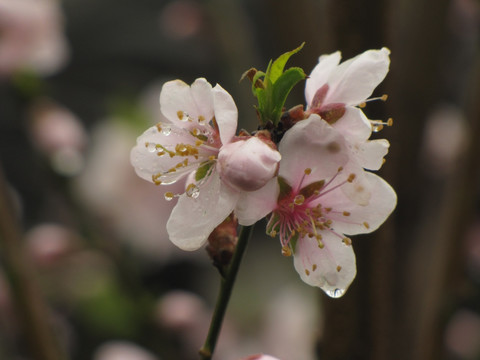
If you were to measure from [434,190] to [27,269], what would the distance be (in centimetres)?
86

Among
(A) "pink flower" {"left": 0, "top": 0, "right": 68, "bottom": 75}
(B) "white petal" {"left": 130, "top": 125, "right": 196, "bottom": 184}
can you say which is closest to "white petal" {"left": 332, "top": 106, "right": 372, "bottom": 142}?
(B) "white petal" {"left": 130, "top": 125, "right": 196, "bottom": 184}

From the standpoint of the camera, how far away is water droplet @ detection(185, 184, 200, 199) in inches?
15.4

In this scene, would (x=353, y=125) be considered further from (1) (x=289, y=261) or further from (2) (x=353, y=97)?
(1) (x=289, y=261)

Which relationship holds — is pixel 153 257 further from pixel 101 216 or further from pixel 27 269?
pixel 27 269

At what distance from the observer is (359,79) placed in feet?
1.26

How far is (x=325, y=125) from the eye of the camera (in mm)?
357

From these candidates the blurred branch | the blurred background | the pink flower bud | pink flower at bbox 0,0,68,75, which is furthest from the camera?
pink flower at bbox 0,0,68,75

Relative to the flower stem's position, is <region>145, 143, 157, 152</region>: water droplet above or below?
above

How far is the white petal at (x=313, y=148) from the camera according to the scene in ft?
1.17

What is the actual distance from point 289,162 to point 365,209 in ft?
0.18

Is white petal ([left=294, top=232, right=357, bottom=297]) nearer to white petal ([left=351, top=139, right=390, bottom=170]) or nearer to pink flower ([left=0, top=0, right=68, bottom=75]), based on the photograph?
white petal ([left=351, top=139, right=390, bottom=170])

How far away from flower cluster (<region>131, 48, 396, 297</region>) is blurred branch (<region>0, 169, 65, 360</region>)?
515mm

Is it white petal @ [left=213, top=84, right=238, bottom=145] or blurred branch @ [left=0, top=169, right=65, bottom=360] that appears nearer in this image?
white petal @ [left=213, top=84, right=238, bottom=145]

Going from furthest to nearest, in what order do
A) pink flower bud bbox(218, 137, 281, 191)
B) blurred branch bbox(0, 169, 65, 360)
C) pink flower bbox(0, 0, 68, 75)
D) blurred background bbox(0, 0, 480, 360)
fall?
pink flower bbox(0, 0, 68, 75), blurred branch bbox(0, 169, 65, 360), blurred background bbox(0, 0, 480, 360), pink flower bud bbox(218, 137, 281, 191)
